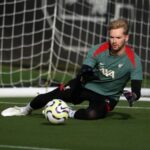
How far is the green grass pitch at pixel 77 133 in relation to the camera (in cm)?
481

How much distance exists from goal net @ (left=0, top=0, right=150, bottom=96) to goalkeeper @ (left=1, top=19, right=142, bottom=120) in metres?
6.17

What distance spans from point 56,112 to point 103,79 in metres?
0.98

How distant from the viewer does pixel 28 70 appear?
575 inches

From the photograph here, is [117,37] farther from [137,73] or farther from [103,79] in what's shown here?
[103,79]

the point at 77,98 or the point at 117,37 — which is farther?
the point at 77,98

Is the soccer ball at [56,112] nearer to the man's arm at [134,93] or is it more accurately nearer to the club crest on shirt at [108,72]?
the man's arm at [134,93]

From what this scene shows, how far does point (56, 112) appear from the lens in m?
6.09

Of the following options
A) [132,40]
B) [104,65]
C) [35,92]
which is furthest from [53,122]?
[132,40]

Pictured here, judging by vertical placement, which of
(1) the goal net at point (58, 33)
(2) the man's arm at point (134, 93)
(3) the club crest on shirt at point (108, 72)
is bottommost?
(1) the goal net at point (58, 33)

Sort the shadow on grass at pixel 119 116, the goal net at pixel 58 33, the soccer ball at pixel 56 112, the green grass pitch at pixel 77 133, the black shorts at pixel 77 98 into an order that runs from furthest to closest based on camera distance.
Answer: the goal net at pixel 58 33 < the shadow on grass at pixel 119 116 < the black shorts at pixel 77 98 < the soccer ball at pixel 56 112 < the green grass pitch at pixel 77 133

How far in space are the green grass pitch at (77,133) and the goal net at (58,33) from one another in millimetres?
6643

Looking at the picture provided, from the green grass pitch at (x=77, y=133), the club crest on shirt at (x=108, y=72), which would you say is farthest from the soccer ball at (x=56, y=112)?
the club crest on shirt at (x=108, y=72)

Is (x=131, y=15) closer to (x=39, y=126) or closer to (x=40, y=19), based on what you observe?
(x=40, y=19)

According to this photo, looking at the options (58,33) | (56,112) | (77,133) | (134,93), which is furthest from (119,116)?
(58,33)
